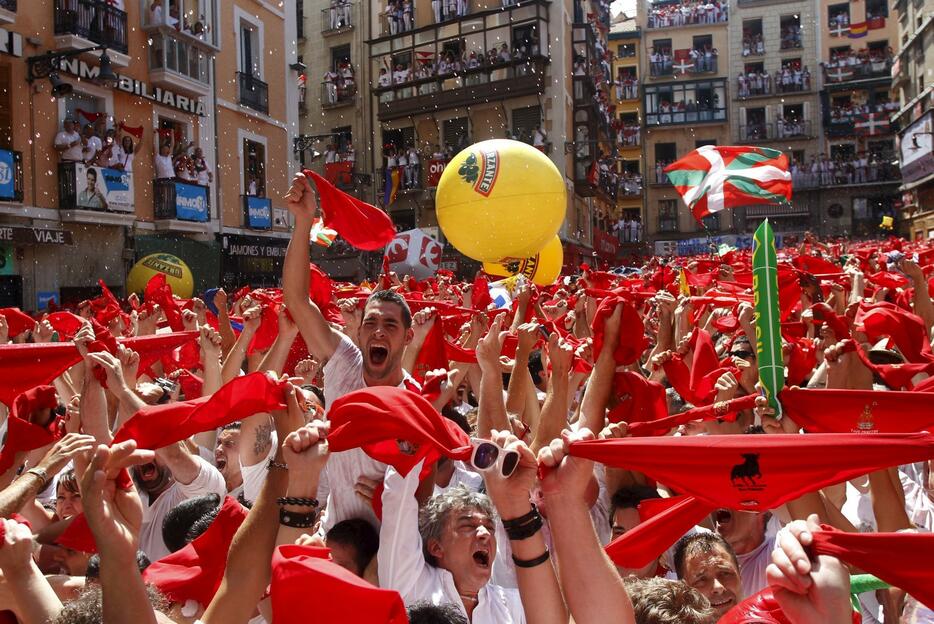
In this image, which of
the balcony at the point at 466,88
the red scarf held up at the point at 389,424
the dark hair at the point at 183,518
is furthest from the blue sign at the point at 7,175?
the balcony at the point at 466,88

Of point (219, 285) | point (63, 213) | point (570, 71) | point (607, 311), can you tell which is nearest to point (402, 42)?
point (570, 71)

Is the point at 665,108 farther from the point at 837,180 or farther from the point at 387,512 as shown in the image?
the point at 387,512

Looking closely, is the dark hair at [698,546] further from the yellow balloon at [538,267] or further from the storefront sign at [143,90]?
the storefront sign at [143,90]

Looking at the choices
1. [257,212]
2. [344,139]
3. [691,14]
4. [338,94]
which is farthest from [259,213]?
[691,14]

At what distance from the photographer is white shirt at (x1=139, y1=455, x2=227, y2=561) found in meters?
3.91

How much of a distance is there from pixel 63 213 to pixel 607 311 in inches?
589

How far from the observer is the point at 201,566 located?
2725mm

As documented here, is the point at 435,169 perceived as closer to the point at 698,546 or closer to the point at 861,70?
the point at 698,546

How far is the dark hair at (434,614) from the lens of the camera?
8.45 feet

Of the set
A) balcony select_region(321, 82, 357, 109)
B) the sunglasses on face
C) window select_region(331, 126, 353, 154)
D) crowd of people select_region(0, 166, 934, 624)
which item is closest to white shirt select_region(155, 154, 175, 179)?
window select_region(331, 126, 353, 154)

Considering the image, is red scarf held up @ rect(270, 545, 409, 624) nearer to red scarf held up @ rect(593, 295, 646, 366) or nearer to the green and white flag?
the green and white flag

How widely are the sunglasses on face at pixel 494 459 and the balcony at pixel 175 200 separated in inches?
712

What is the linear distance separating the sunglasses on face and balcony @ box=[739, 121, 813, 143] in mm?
48434

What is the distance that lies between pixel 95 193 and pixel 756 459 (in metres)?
17.0
